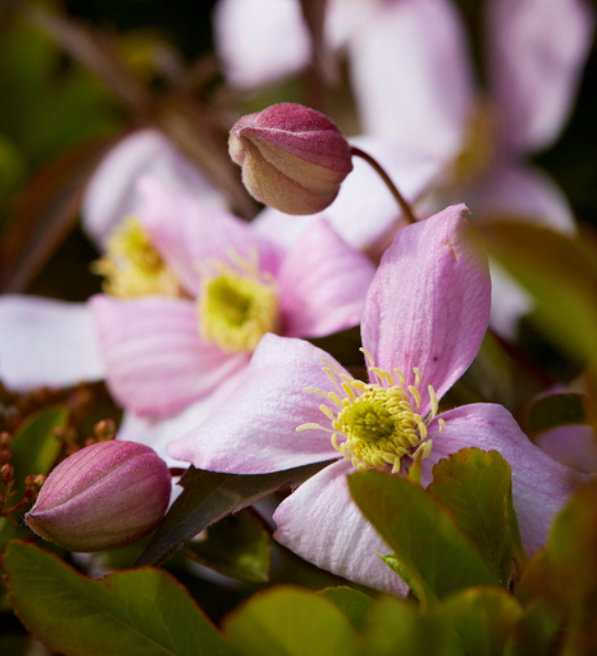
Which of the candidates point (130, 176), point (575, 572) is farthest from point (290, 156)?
point (130, 176)

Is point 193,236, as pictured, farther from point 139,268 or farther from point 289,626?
point 289,626

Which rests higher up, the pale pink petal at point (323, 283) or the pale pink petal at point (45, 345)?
the pale pink petal at point (323, 283)

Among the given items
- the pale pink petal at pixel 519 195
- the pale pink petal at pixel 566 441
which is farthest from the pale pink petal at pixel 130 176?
the pale pink petal at pixel 566 441

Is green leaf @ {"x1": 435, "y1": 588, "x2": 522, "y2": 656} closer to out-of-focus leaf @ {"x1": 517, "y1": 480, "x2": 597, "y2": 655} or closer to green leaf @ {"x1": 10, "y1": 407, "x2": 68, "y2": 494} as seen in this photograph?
out-of-focus leaf @ {"x1": 517, "y1": 480, "x2": 597, "y2": 655}

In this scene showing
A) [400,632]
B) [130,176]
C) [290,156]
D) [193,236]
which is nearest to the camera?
[400,632]

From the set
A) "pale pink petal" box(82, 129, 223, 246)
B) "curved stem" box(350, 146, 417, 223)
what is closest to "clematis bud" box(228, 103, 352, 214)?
"curved stem" box(350, 146, 417, 223)

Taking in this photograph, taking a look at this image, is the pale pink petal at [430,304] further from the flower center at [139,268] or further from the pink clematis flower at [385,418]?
the flower center at [139,268]

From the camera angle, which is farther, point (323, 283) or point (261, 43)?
point (261, 43)
